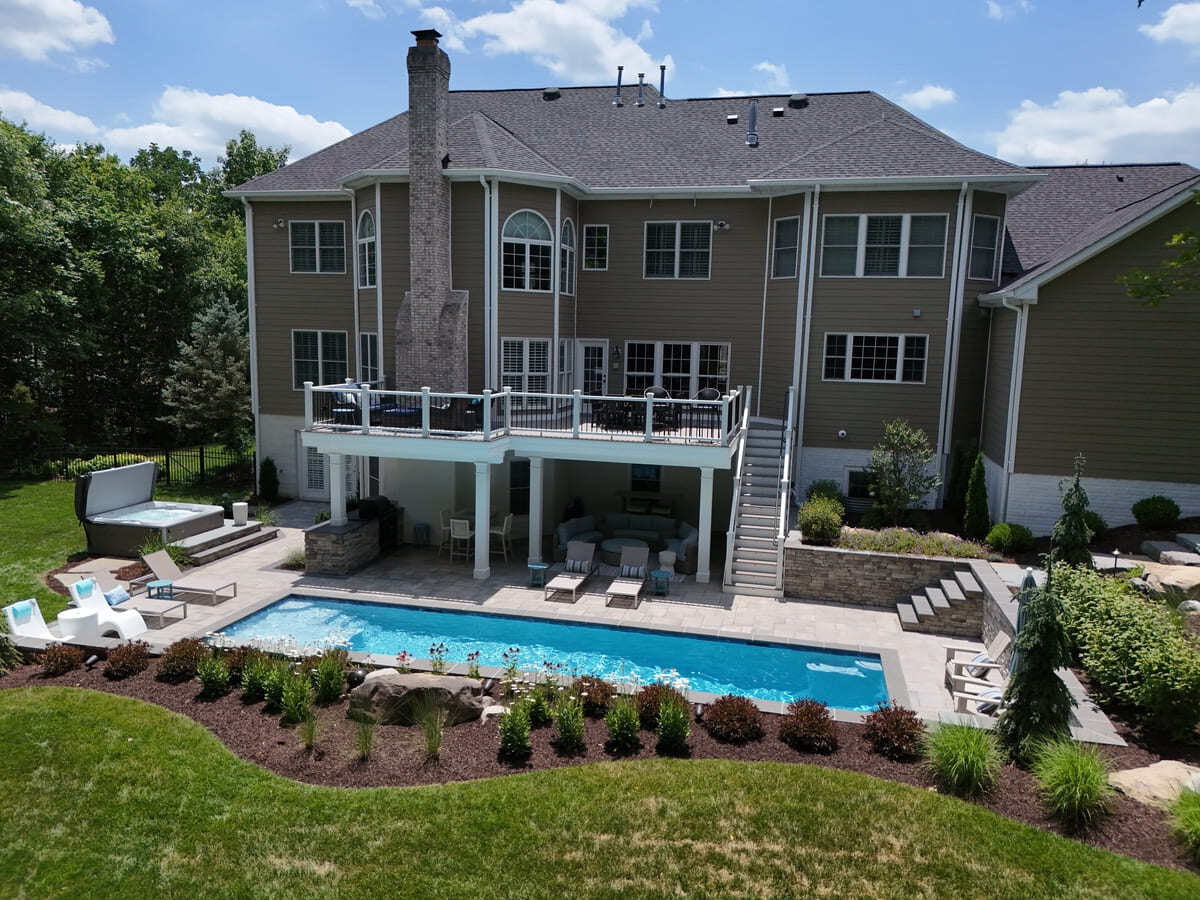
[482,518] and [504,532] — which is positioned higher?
[482,518]

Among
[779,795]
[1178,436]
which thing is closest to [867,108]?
[1178,436]

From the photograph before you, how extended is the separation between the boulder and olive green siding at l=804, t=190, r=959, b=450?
12213 mm

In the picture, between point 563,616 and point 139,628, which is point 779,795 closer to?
point 563,616

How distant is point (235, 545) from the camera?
17250 millimetres

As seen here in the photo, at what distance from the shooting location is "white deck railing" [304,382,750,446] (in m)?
15.3

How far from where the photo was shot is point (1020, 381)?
1548 cm

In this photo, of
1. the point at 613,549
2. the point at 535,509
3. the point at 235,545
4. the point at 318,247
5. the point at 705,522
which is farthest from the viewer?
the point at 318,247

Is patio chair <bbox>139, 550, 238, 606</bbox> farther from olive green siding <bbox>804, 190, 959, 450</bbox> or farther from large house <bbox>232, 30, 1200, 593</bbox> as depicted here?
olive green siding <bbox>804, 190, 959, 450</bbox>

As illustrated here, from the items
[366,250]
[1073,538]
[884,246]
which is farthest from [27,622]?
[884,246]

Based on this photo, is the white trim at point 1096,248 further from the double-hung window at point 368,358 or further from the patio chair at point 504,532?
the double-hung window at point 368,358

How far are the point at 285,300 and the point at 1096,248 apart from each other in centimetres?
1918

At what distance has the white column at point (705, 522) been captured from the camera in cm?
1523

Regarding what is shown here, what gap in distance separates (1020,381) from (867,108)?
30.8 feet

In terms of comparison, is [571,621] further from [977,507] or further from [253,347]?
[253,347]
